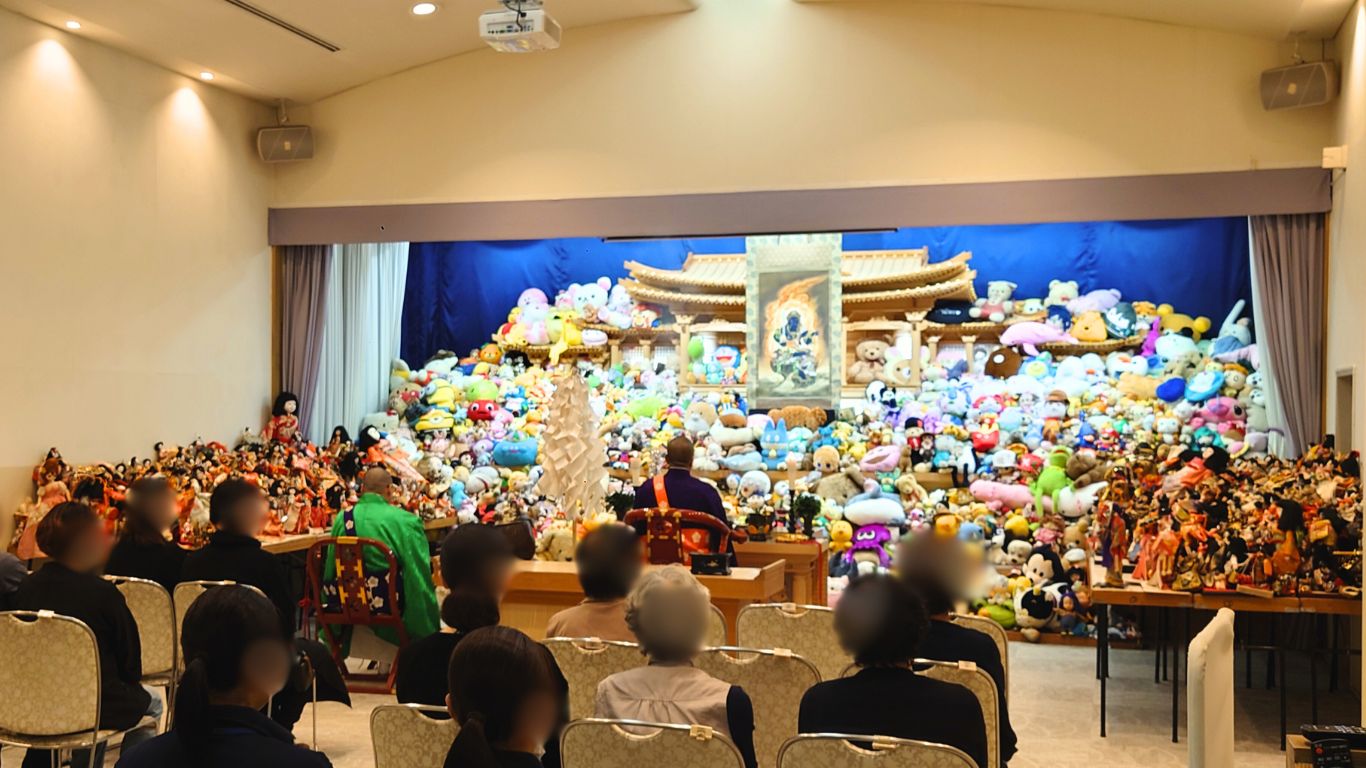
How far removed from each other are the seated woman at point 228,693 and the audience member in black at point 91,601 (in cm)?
197

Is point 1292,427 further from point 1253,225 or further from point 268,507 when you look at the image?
point 268,507

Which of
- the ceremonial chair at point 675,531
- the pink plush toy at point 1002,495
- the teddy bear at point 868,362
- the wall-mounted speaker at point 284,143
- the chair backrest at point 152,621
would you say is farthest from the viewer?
the teddy bear at point 868,362

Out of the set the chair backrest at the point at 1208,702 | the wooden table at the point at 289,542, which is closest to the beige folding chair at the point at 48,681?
the chair backrest at the point at 1208,702

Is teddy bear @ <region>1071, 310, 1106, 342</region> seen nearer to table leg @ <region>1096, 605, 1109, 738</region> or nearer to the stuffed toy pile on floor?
the stuffed toy pile on floor

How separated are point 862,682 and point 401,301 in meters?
10.3

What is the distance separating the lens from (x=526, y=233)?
10000 millimetres

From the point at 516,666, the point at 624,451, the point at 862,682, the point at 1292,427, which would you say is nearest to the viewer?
the point at 516,666

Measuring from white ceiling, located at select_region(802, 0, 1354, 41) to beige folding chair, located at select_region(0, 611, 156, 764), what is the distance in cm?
744

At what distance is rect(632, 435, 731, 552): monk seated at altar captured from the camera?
632 centimetres

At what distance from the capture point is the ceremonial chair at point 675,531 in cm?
612

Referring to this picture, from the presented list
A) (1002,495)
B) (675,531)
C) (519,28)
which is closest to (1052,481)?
(1002,495)

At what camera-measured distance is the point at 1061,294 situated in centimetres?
1220

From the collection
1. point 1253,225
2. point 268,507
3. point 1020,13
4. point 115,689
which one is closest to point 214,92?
point 268,507

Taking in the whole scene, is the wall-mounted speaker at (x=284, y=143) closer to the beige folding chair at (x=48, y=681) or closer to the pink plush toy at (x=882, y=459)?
the pink plush toy at (x=882, y=459)
